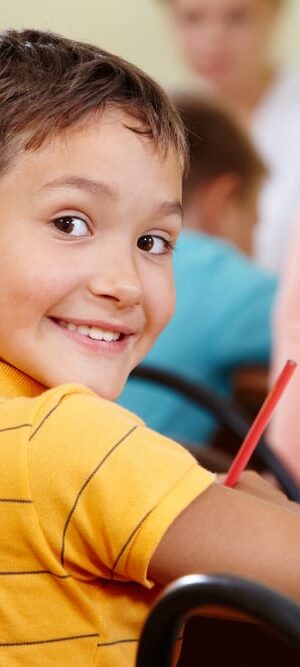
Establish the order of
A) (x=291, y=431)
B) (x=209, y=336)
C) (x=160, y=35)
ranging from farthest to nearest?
1. (x=160, y=35)
2. (x=209, y=336)
3. (x=291, y=431)

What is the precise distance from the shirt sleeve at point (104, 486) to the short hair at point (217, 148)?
1962 mm

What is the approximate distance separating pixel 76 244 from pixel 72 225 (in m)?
0.01

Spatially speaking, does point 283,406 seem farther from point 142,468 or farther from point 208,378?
point 142,468

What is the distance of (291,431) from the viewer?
1.73m

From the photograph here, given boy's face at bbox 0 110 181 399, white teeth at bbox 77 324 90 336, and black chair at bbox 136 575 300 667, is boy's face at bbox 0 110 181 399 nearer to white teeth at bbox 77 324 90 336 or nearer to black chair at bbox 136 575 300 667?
white teeth at bbox 77 324 90 336

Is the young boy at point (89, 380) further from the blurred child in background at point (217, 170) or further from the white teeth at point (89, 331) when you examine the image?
the blurred child in background at point (217, 170)

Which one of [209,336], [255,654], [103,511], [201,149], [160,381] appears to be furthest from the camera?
[201,149]

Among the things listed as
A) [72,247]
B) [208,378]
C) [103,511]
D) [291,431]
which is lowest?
[208,378]

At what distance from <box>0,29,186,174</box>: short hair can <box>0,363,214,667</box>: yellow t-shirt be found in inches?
7.9

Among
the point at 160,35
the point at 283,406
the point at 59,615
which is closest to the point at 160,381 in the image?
the point at 283,406

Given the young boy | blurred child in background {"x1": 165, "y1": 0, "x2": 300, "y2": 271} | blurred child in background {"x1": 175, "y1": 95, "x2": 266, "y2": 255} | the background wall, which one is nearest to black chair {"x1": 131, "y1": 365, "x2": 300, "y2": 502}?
the young boy

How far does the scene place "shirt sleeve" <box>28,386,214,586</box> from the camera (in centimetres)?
81

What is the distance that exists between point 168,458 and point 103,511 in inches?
2.1

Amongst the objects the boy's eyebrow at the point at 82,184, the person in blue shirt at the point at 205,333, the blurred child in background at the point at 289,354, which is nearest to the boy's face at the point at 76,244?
the boy's eyebrow at the point at 82,184
